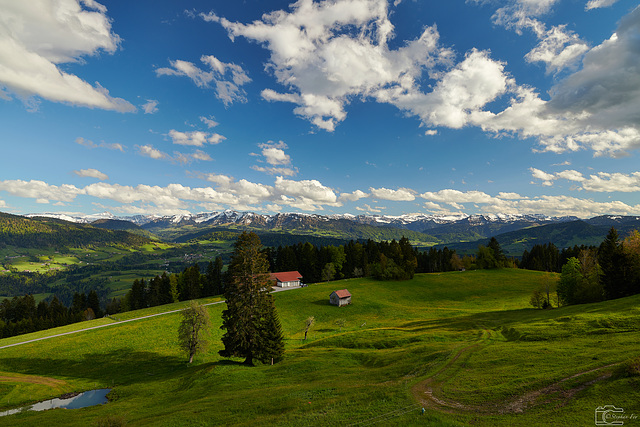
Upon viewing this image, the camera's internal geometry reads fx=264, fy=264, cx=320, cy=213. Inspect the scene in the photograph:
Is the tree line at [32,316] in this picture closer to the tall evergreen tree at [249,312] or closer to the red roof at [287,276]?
the red roof at [287,276]

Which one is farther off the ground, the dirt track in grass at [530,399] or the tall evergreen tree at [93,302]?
the dirt track in grass at [530,399]

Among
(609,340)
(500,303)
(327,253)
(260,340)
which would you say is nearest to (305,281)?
(327,253)

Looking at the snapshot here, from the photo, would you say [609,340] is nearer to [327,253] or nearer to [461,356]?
[461,356]

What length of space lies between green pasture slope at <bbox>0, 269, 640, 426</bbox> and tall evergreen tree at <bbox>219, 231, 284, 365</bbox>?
2.83 metres

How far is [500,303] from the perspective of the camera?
77750 millimetres

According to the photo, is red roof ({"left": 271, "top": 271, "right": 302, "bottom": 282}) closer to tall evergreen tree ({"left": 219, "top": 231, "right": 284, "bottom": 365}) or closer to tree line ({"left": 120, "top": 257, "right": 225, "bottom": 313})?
tree line ({"left": 120, "top": 257, "right": 225, "bottom": 313})

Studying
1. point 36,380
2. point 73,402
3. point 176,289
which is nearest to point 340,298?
point 73,402

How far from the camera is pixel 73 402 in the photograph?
36.2m

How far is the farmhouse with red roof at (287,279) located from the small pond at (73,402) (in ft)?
228

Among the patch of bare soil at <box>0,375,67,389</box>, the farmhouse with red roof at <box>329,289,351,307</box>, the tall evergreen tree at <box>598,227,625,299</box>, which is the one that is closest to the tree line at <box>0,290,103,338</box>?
the patch of bare soil at <box>0,375,67,389</box>

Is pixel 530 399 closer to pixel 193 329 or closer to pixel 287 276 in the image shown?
pixel 193 329

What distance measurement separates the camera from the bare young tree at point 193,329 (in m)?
46.5

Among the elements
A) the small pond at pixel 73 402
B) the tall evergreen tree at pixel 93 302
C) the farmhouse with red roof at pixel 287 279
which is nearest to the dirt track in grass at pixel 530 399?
the small pond at pixel 73 402

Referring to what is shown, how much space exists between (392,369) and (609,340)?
72.2 feet
